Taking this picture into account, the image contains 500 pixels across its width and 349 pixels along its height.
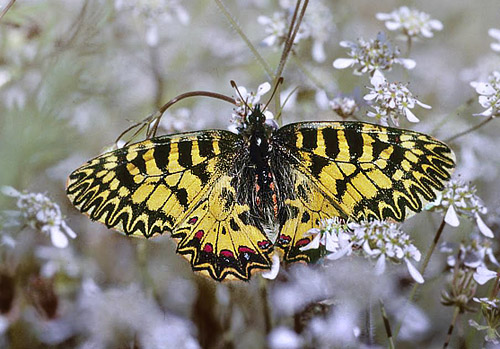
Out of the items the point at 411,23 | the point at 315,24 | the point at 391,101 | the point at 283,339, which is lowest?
the point at 283,339

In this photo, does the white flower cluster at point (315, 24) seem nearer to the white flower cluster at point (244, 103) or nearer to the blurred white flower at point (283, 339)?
the white flower cluster at point (244, 103)


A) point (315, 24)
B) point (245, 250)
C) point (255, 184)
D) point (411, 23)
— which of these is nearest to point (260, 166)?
point (255, 184)

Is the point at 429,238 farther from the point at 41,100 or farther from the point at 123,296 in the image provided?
the point at 41,100

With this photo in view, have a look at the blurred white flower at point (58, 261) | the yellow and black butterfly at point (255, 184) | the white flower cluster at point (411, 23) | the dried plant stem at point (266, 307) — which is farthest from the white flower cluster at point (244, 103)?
the blurred white flower at point (58, 261)

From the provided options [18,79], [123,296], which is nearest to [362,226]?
[123,296]

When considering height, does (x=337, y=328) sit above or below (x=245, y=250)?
below

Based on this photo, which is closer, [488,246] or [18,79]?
[488,246]

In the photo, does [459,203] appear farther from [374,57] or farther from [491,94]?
[374,57]
